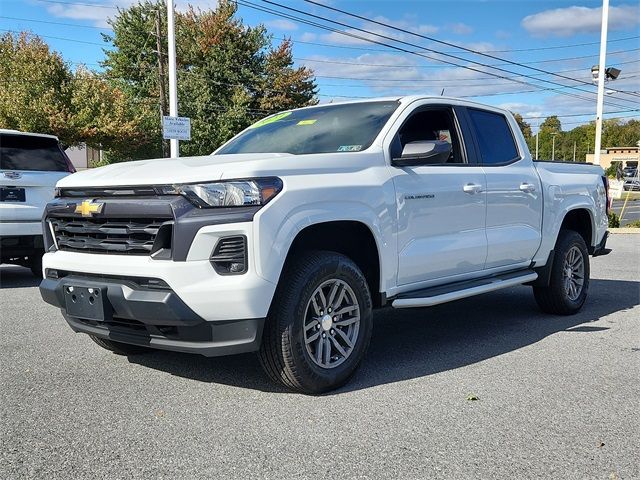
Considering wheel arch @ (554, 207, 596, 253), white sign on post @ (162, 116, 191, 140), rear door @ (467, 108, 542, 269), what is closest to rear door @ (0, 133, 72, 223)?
rear door @ (467, 108, 542, 269)

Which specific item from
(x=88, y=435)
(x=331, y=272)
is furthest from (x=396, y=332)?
(x=88, y=435)

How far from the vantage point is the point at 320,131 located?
485 centimetres

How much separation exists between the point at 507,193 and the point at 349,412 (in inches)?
108

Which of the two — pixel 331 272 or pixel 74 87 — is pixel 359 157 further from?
pixel 74 87

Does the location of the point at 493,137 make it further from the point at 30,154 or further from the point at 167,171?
the point at 30,154

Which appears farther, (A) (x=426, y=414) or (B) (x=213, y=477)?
(A) (x=426, y=414)

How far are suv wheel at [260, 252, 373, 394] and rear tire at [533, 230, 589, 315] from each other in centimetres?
284

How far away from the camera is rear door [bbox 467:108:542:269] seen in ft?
17.5

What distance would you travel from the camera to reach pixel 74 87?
32.8 m

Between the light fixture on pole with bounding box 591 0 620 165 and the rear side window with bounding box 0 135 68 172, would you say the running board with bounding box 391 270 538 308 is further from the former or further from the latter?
the light fixture on pole with bounding box 591 0 620 165

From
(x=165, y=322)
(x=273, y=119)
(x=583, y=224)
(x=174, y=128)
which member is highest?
(x=174, y=128)

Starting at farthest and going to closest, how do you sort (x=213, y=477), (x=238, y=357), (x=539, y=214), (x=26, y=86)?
(x=26, y=86) → (x=539, y=214) → (x=238, y=357) → (x=213, y=477)

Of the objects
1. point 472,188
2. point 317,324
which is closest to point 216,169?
point 317,324

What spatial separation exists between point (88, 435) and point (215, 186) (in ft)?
4.79
